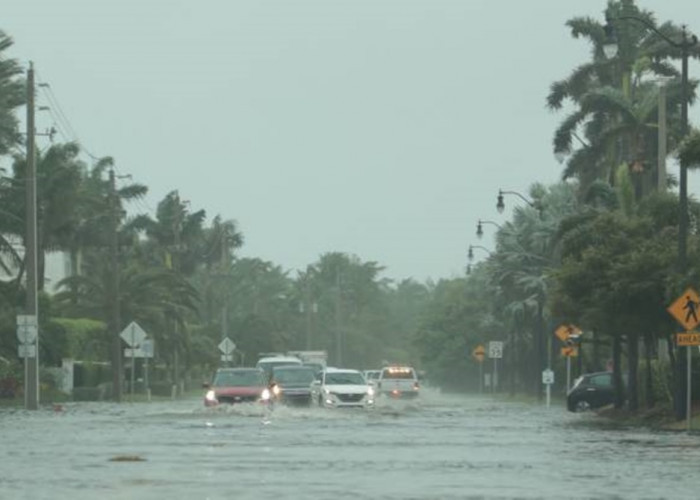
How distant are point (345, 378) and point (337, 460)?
31920 mm

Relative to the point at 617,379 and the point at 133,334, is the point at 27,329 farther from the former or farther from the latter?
the point at 617,379

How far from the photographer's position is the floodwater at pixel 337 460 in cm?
2206

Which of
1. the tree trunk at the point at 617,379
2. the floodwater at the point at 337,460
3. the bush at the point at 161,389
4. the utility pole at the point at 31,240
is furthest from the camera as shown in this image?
the bush at the point at 161,389

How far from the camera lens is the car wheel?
204ft

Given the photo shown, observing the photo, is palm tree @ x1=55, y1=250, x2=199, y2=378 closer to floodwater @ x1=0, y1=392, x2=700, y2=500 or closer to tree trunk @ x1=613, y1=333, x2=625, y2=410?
tree trunk @ x1=613, y1=333, x2=625, y2=410

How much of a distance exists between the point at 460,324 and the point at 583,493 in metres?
123

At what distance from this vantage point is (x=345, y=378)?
60438mm

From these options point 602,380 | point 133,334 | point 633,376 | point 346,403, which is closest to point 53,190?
point 133,334

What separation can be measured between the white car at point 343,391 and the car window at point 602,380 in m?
7.81

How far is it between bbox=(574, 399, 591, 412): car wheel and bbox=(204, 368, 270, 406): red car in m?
12.9

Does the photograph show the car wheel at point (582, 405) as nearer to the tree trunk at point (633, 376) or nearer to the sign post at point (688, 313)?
the tree trunk at point (633, 376)

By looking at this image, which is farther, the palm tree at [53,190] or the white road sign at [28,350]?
the palm tree at [53,190]

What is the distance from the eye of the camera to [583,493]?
71.4ft

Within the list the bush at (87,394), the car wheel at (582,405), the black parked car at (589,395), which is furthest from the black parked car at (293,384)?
the bush at (87,394)
